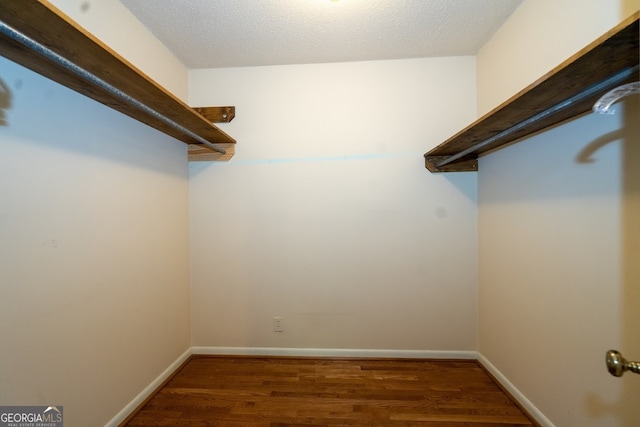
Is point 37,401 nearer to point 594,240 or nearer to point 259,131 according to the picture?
point 259,131

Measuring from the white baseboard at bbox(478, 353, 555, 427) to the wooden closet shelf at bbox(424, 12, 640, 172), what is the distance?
1616mm

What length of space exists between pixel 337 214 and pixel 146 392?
1.83m

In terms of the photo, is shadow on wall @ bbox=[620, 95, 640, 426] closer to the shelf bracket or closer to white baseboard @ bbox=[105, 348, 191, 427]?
the shelf bracket

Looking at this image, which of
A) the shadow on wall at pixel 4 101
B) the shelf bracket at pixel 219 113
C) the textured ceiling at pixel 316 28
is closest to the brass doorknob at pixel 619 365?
the textured ceiling at pixel 316 28

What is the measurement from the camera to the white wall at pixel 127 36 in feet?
4.01

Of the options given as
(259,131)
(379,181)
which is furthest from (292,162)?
(379,181)

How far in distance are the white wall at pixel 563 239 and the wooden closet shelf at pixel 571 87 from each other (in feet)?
0.39

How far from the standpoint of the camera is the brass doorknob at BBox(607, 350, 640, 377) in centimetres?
65

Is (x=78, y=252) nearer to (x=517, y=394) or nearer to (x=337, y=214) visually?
(x=337, y=214)

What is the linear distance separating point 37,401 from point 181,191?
1.39m

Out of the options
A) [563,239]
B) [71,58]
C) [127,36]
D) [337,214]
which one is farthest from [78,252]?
[563,239]

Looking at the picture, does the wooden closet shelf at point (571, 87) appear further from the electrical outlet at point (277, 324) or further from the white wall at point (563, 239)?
the electrical outlet at point (277, 324)

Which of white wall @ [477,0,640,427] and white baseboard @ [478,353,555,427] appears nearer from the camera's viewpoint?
white wall @ [477,0,640,427]

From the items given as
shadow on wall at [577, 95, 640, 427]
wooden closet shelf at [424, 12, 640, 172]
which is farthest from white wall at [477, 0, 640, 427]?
wooden closet shelf at [424, 12, 640, 172]
